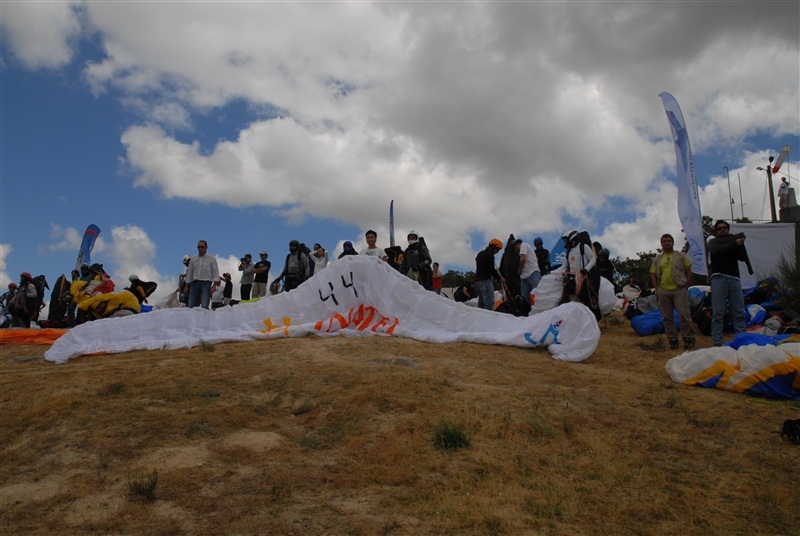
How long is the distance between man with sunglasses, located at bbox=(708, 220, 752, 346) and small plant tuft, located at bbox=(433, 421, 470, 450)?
478 cm

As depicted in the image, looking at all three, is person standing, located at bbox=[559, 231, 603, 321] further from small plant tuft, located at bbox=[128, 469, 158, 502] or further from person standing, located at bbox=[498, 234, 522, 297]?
small plant tuft, located at bbox=[128, 469, 158, 502]

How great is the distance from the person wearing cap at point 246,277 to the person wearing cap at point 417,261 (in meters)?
4.51

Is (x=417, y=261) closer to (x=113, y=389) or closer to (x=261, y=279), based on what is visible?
(x=261, y=279)

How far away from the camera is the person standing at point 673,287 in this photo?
23.5 feet

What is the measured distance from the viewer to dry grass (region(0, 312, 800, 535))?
9.15 ft

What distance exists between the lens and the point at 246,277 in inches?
506

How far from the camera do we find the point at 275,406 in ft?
15.3

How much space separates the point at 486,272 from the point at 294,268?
3471mm

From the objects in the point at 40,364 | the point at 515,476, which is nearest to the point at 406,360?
the point at 515,476

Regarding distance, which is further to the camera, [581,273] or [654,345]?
[581,273]

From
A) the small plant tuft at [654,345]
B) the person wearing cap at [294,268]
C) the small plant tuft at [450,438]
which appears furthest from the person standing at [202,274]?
the small plant tuft at [450,438]

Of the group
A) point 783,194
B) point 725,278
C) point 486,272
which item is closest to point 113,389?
point 486,272

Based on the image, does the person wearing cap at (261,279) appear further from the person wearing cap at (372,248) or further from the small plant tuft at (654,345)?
the small plant tuft at (654,345)

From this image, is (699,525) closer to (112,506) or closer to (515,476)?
(515,476)
